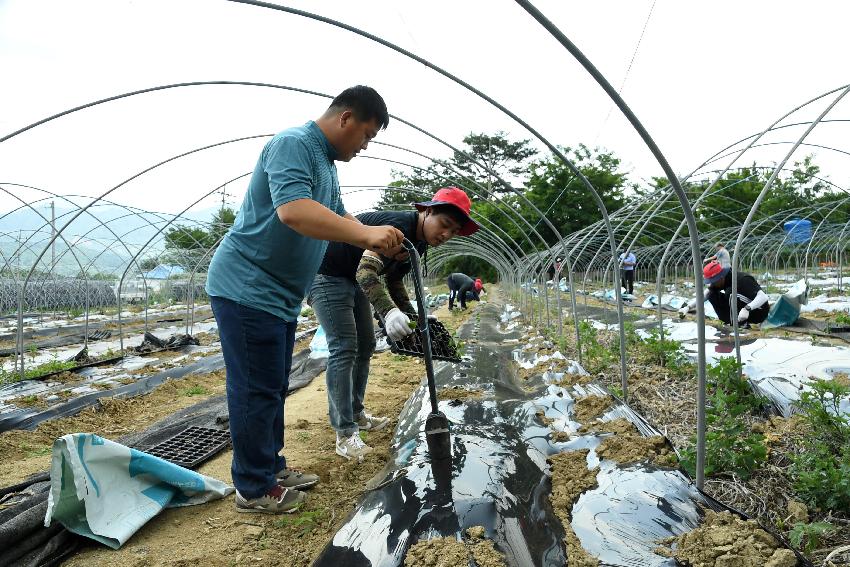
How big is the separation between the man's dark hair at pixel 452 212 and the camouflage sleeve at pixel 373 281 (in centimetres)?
44

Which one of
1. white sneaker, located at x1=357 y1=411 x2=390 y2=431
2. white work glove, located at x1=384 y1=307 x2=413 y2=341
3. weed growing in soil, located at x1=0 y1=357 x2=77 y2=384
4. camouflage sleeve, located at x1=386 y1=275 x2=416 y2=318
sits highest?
camouflage sleeve, located at x1=386 y1=275 x2=416 y2=318

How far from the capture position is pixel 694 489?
2338 mm

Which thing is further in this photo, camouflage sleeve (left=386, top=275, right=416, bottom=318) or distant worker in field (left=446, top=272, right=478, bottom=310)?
distant worker in field (left=446, top=272, right=478, bottom=310)

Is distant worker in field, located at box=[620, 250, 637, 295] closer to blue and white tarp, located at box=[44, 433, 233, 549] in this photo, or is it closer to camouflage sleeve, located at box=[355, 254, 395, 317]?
camouflage sleeve, located at box=[355, 254, 395, 317]

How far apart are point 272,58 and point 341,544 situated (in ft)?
12.7

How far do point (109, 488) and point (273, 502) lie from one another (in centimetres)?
74

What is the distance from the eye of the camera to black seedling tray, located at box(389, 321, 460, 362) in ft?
12.0

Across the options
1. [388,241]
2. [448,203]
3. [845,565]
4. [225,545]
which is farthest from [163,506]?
[845,565]

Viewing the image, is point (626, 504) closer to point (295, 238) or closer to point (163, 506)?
point (295, 238)

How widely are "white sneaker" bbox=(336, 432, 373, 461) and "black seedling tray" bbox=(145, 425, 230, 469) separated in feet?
3.04

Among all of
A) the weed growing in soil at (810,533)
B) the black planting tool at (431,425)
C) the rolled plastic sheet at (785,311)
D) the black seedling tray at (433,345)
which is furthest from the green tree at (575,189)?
the weed growing in soil at (810,533)

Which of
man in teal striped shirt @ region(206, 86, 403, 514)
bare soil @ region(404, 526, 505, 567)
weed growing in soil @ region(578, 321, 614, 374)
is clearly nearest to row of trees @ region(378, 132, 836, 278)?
weed growing in soil @ region(578, 321, 614, 374)

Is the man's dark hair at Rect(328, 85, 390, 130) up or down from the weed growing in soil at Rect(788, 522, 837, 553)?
up

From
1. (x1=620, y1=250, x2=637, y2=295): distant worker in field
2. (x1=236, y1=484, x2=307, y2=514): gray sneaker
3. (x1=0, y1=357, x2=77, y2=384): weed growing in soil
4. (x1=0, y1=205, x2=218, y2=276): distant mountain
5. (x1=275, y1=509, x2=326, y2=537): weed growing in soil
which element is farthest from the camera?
(x1=620, y1=250, x2=637, y2=295): distant worker in field
